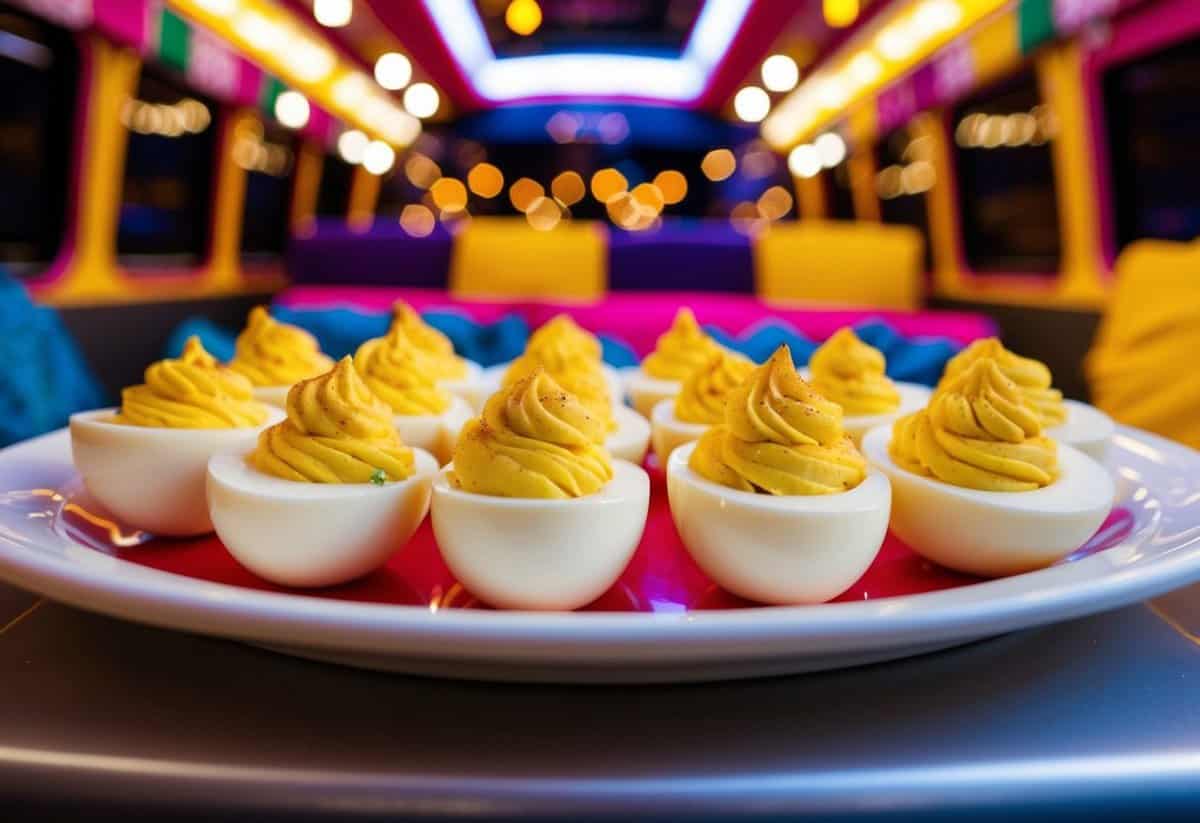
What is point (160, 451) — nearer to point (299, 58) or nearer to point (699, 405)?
point (699, 405)

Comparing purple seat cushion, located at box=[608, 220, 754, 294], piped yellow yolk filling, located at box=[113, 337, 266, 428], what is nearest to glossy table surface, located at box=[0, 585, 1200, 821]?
piped yellow yolk filling, located at box=[113, 337, 266, 428]

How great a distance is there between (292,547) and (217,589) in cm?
16

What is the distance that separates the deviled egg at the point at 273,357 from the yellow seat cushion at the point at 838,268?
260 cm

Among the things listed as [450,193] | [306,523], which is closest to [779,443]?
[306,523]

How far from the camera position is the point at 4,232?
13.7ft

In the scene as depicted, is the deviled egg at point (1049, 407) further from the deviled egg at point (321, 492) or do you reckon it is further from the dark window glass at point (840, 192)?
the dark window glass at point (840, 192)

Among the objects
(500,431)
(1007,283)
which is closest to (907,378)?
(500,431)

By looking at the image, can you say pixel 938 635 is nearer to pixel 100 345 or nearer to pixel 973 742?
pixel 973 742

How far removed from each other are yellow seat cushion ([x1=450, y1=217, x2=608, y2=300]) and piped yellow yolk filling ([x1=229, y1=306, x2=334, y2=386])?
2282mm

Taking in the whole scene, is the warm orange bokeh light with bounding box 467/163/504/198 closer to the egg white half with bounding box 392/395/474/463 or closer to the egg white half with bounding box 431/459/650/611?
the egg white half with bounding box 392/395/474/463

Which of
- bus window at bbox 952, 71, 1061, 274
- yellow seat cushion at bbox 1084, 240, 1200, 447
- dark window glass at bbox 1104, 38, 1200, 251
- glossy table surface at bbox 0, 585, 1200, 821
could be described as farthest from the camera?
bus window at bbox 952, 71, 1061, 274

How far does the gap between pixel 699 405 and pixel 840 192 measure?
28.3ft

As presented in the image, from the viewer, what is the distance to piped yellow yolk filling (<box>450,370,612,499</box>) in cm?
84

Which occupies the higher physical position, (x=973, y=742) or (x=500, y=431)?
(x=500, y=431)
